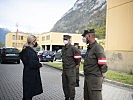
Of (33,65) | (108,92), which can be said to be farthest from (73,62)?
(108,92)

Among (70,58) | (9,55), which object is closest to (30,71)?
(70,58)

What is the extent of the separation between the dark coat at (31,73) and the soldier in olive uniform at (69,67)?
1516 mm

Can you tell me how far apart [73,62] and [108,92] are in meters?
3.31

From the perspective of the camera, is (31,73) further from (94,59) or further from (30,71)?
(94,59)

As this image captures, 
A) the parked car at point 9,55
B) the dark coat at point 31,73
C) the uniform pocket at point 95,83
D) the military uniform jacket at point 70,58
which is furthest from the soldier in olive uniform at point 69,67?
the parked car at point 9,55

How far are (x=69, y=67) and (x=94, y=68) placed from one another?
248 centimetres

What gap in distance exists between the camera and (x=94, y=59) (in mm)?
6586

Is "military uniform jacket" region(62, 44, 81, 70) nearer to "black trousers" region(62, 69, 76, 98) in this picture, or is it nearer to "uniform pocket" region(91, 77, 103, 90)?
"black trousers" region(62, 69, 76, 98)

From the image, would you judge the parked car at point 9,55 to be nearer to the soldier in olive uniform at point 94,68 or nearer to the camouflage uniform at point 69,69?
the camouflage uniform at point 69,69

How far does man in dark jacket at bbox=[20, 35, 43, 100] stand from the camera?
7.47 m

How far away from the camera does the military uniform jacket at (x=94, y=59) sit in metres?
6.50

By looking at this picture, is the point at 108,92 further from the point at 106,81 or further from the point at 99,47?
the point at 99,47

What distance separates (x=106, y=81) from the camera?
15.8 meters

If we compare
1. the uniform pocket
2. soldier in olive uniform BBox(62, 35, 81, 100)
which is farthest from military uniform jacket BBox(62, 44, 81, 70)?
the uniform pocket
